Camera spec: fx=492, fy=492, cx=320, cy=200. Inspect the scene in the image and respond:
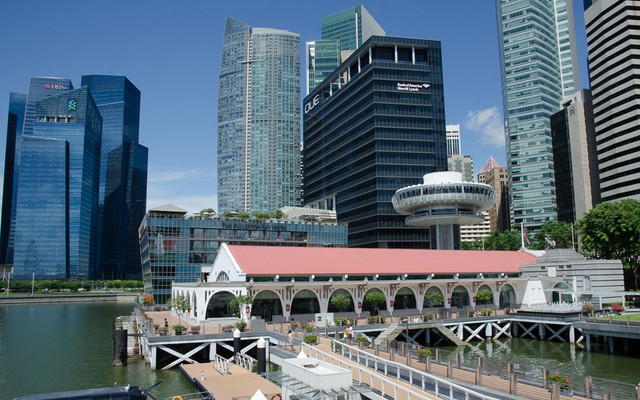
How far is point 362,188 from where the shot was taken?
140 metres

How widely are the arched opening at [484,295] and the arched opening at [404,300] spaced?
28.6 feet

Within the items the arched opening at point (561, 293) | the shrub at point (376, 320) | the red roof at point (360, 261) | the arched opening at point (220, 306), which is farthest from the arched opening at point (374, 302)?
the arched opening at point (561, 293)

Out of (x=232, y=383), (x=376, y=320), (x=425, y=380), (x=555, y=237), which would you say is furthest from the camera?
(x=555, y=237)

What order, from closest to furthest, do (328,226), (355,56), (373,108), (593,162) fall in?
(328,226)
(373,108)
(355,56)
(593,162)

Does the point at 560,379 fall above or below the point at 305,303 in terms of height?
below

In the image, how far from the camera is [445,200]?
90875mm

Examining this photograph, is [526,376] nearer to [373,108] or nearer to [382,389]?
[382,389]

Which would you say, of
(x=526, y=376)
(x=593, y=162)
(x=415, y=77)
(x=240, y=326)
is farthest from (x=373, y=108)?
(x=526, y=376)

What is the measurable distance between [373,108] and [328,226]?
120 feet

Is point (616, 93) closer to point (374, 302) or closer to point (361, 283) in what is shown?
point (374, 302)

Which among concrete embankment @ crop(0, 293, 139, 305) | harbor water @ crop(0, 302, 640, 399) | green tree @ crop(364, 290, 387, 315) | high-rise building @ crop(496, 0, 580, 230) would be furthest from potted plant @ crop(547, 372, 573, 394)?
high-rise building @ crop(496, 0, 580, 230)

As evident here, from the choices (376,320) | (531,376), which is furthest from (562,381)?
(376,320)

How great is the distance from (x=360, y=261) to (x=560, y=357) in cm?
2514

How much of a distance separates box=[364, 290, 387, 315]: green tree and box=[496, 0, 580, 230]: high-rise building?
137 meters
